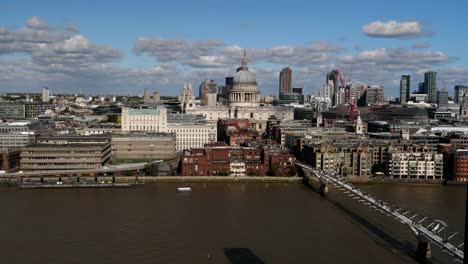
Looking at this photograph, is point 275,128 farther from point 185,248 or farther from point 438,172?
point 185,248

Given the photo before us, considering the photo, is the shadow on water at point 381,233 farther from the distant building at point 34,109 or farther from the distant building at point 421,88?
the distant building at point 421,88

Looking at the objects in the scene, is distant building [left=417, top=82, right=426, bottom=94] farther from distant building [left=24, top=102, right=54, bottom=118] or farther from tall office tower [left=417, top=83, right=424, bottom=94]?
distant building [left=24, top=102, right=54, bottom=118]

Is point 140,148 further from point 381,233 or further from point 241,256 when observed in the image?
point 241,256

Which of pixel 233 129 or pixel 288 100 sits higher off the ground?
pixel 288 100

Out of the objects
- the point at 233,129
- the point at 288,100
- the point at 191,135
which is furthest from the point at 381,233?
the point at 288,100

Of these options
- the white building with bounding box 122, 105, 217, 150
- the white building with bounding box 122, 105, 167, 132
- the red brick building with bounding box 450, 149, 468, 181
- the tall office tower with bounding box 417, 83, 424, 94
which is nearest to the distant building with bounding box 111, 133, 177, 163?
the white building with bounding box 122, 105, 217, 150

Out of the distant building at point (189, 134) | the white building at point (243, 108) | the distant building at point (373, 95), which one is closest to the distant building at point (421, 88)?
the distant building at point (373, 95)
